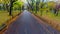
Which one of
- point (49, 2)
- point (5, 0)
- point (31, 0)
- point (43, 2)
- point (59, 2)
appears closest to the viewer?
point (5, 0)

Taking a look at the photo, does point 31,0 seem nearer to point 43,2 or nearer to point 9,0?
point 43,2

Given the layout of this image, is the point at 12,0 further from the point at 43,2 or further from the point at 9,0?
the point at 43,2

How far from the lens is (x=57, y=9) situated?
48.8 metres

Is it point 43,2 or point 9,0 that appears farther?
point 43,2

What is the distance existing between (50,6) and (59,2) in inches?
361

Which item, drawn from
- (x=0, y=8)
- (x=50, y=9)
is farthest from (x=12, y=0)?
(x=0, y=8)

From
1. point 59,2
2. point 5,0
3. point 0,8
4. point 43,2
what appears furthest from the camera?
point 0,8

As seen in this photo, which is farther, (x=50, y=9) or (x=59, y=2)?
(x=50, y=9)

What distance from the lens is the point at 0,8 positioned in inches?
2751

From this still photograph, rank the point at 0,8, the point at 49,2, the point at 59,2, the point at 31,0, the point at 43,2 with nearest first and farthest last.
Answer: the point at 59,2 < the point at 43,2 < the point at 49,2 < the point at 0,8 < the point at 31,0

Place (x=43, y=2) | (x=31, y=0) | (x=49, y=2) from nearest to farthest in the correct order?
(x=43, y=2) < (x=49, y=2) < (x=31, y=0)

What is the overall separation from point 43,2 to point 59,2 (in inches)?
323

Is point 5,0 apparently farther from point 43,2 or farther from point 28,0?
point 28,0

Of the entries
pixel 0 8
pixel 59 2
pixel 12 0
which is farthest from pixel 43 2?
pixel 0 8
